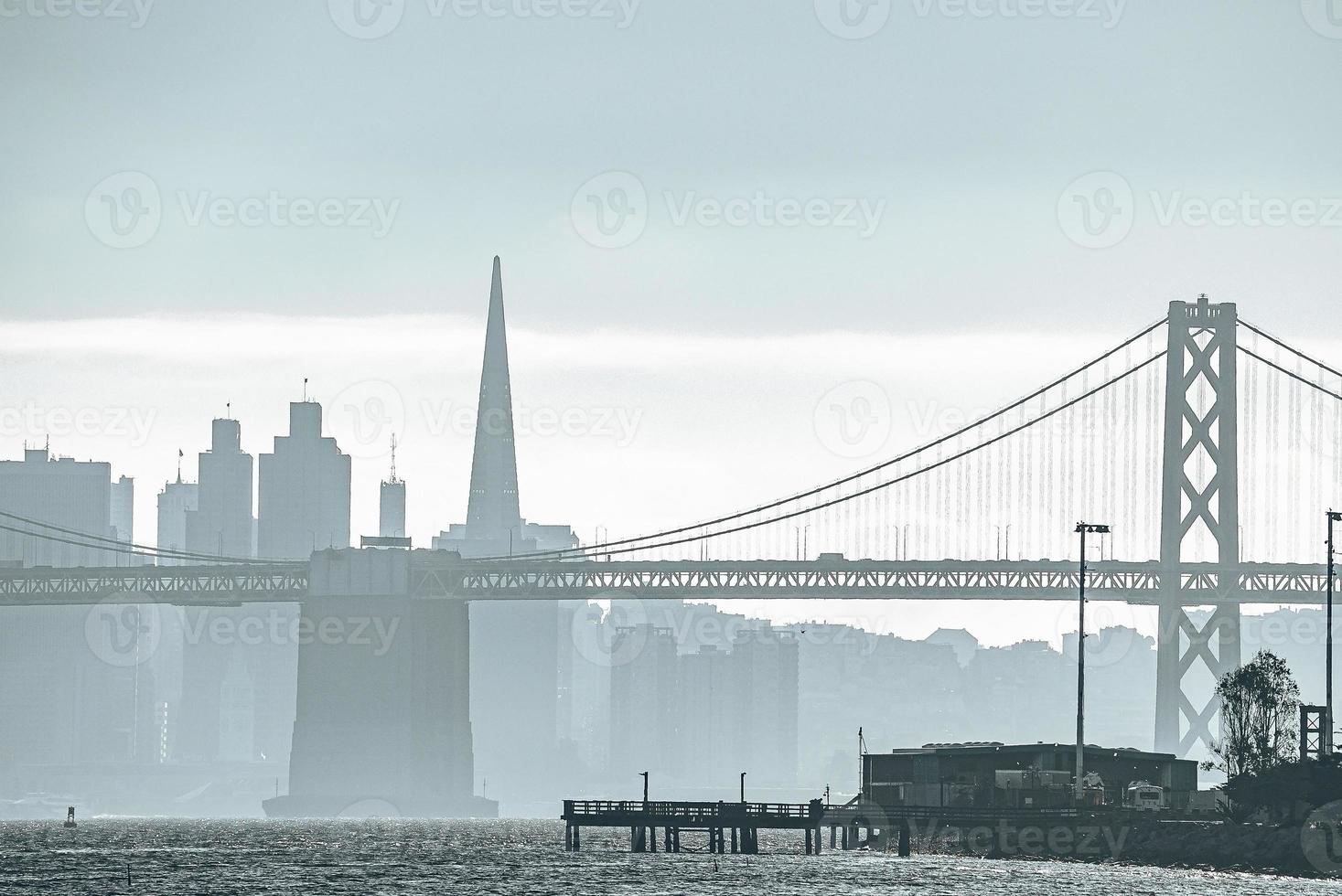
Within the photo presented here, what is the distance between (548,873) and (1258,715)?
3137 centimetres

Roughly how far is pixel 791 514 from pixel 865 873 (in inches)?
2620

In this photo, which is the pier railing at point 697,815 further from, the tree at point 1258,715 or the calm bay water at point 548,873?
the tree at point 1258,715

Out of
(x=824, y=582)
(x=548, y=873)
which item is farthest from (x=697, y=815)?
(x=824, y=582)

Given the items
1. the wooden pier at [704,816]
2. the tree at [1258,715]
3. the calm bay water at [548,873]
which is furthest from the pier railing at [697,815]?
the tree at [1258,715]

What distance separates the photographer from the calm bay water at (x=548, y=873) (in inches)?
3848

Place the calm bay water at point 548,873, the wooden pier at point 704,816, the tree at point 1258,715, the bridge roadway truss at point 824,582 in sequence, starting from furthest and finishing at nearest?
the bridge roadway truss at point 824,582
the wooden pier at point 704,816
the tree at point 1258,715
the calm bay water at point 548,873

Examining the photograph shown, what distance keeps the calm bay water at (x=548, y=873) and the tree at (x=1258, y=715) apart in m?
11.2

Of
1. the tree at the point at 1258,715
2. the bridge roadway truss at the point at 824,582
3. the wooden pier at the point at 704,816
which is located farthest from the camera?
the bridge roadway truss at the point at 824,582

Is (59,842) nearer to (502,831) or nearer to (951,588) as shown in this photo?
(502,831)

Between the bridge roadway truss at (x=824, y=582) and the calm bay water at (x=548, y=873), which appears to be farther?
the bridge roadway truss at (x=824, y=582)

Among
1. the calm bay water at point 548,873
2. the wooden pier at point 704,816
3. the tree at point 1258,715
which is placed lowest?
the calm bay water at point 548,873

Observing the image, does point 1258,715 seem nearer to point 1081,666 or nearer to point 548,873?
point 1081,666

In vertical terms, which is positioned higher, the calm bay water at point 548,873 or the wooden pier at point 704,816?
the wooden pier at point 704,816

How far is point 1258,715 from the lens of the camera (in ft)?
388
